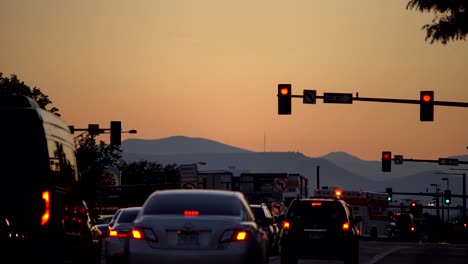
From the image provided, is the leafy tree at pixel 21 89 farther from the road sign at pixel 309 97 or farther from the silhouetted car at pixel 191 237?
the silhouetted car at pixel 191 237

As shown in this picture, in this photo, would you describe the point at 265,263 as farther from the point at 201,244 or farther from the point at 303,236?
the point at 303,236

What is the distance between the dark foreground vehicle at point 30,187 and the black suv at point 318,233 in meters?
12.1

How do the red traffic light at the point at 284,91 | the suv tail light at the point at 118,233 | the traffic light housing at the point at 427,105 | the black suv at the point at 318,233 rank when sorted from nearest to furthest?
1. the suv tail light at the point at 118,233
2. the black suv at the point at 318,233
3. the traffic light housing at the point at 427,105
4. the red traffic light at the point at 284,91

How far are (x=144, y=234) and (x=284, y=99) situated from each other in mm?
26319

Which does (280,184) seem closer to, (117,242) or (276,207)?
(276,207)

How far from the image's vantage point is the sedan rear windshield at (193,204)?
18375 mm

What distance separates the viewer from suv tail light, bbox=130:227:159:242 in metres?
17.8

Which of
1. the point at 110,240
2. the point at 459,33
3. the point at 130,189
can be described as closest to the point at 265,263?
the point at 110,240

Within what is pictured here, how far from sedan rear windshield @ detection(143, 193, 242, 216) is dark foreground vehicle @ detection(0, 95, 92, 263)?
1382mm

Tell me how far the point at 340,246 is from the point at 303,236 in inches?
36.9

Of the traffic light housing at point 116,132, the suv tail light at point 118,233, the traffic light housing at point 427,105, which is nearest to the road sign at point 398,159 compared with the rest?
the traffic light housing at point 116,132

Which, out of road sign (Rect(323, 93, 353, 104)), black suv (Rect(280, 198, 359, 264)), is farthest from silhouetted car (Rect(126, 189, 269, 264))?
road sign (Rect(323, 93, 353, 104))

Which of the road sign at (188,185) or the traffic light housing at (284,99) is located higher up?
the traffic light housing at (284,99)

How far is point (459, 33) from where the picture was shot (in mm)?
36125
